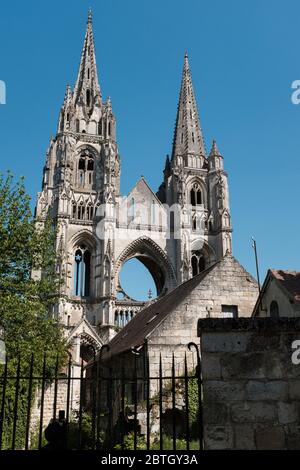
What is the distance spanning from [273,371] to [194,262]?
123ft

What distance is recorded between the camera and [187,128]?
155ft

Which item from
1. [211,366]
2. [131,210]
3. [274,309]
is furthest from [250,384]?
[131,210]

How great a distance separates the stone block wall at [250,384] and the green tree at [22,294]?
10.2 meters

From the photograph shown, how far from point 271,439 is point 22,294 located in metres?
12.3

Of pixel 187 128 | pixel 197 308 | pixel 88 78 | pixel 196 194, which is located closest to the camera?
pixel 197 308

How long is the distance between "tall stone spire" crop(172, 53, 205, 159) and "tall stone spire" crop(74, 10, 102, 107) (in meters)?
8.59

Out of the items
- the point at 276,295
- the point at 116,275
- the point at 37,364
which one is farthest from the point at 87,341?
the point at 276,295

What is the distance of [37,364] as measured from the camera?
16156mm

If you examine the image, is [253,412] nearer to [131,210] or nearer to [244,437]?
[244,437]

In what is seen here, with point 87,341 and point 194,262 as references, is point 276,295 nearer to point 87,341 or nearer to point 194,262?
point 87,341

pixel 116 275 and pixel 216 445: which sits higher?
pixel 116 275

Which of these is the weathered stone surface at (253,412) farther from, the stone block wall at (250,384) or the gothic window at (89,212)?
the gothic window at (89,212)
